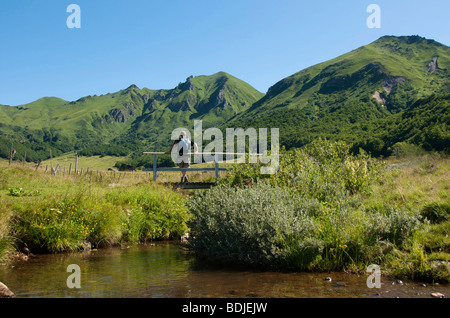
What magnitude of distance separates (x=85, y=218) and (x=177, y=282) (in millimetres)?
4995

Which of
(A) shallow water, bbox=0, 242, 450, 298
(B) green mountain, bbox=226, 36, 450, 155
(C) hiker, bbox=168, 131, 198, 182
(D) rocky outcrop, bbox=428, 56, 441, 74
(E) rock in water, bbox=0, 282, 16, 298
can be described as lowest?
(A) shallow water, bbox=0, 242, 450, 298

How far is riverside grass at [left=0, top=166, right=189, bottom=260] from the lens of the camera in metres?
9.74

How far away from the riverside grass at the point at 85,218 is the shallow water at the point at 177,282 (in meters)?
0.91

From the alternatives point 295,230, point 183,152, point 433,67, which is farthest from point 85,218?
point 433,67

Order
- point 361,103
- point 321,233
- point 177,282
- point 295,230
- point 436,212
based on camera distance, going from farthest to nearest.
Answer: point 361,103 → point 436,212 → point 321,233 → point 295,230 → point 177,282

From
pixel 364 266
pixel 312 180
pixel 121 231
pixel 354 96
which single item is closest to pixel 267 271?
pixel 364 266

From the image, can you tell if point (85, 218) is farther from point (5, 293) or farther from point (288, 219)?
point (288, 219)

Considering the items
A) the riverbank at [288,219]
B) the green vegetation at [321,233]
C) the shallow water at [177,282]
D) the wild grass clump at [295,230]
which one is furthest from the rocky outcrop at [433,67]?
the shallow water at [177,282]

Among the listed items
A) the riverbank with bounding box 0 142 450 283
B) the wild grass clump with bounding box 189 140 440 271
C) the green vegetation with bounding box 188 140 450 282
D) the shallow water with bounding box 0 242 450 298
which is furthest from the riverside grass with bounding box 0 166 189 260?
the green vegetation with bounding box 188 140 450 282

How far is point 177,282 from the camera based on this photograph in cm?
704

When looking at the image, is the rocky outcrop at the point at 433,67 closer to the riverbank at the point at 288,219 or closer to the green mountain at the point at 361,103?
the green mountain at the point at 361,103

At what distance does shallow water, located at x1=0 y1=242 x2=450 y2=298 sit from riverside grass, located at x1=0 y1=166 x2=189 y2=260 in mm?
906

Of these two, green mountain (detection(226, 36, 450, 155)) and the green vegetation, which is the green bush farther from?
green mountain (detection(226, 36, 450, 155))

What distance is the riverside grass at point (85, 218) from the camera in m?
9.74
